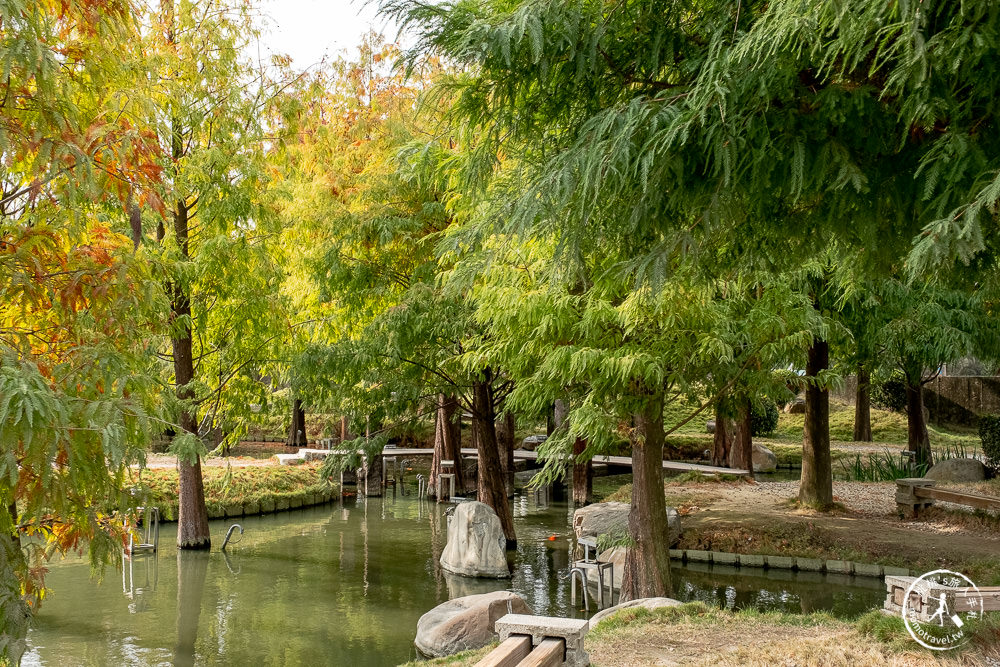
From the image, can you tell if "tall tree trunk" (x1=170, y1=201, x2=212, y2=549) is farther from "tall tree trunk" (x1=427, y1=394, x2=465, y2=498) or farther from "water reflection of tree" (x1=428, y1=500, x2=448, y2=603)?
"tall tree trunk" (x1=427, y1=394, x2=465, y2=498)

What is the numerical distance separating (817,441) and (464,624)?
28.7ft

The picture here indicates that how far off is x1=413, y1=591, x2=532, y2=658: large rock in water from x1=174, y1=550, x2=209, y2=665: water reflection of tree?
8.17ft

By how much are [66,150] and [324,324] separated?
1247 centimetres

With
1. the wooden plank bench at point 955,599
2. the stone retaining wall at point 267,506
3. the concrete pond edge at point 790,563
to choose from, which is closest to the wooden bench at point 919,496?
the concrete pond edge at point 790,563

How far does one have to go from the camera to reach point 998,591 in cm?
614

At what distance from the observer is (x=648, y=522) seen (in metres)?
10.4

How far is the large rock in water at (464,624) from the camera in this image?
30.0 feet

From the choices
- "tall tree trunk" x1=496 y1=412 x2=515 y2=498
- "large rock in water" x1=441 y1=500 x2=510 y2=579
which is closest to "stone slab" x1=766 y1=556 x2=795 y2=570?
"large rock in water" x1=441 y1=500 x2=510 y2=579

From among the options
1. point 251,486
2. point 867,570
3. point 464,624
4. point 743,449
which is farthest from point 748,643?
point 743,449

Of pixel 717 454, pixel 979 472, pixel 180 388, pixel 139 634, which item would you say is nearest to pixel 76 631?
pixel 139 634

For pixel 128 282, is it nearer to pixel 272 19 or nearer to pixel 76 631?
pixel 76 631

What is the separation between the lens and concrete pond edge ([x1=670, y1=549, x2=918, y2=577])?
12.3 meters

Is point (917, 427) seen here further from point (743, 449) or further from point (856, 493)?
point (856, 493)

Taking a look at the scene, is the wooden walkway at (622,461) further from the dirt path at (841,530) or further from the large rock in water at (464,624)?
the large rock in water at (464,624)
